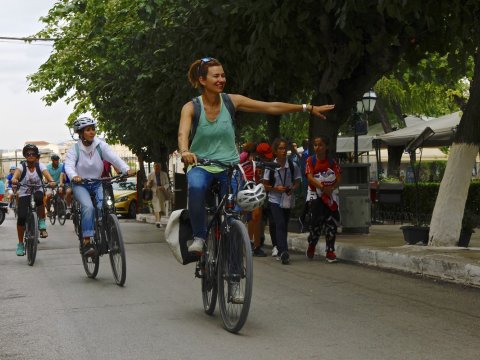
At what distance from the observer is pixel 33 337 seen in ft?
20.6

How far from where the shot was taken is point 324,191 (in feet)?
37.2

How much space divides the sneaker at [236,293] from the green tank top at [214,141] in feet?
3.22

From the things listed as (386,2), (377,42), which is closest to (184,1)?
(377,42)

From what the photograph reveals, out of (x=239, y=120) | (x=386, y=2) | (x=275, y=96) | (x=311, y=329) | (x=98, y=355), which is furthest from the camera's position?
(x=239, y=120)

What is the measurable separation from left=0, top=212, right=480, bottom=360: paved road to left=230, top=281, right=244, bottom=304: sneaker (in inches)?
10.2

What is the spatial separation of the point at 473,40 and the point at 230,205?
9067 mm

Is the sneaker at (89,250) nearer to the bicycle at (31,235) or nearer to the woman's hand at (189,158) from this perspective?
the bicycle at (31,235)

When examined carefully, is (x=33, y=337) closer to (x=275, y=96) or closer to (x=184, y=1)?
(x=184, y=1)

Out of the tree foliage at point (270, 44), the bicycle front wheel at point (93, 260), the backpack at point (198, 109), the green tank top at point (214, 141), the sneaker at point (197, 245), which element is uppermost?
the tree foliage at point (270, 44)

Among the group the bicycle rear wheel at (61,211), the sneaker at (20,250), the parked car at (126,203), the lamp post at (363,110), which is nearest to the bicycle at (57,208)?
the bicycle rear wheel at (61,211)

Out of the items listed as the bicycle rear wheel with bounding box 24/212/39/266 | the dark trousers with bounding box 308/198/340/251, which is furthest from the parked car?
the dark trousers with bounding box 308/198/340/251

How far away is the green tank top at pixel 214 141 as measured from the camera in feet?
22.0

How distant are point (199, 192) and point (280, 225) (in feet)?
16.7

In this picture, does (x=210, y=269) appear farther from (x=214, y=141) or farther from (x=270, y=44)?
(x=270, y=44)
